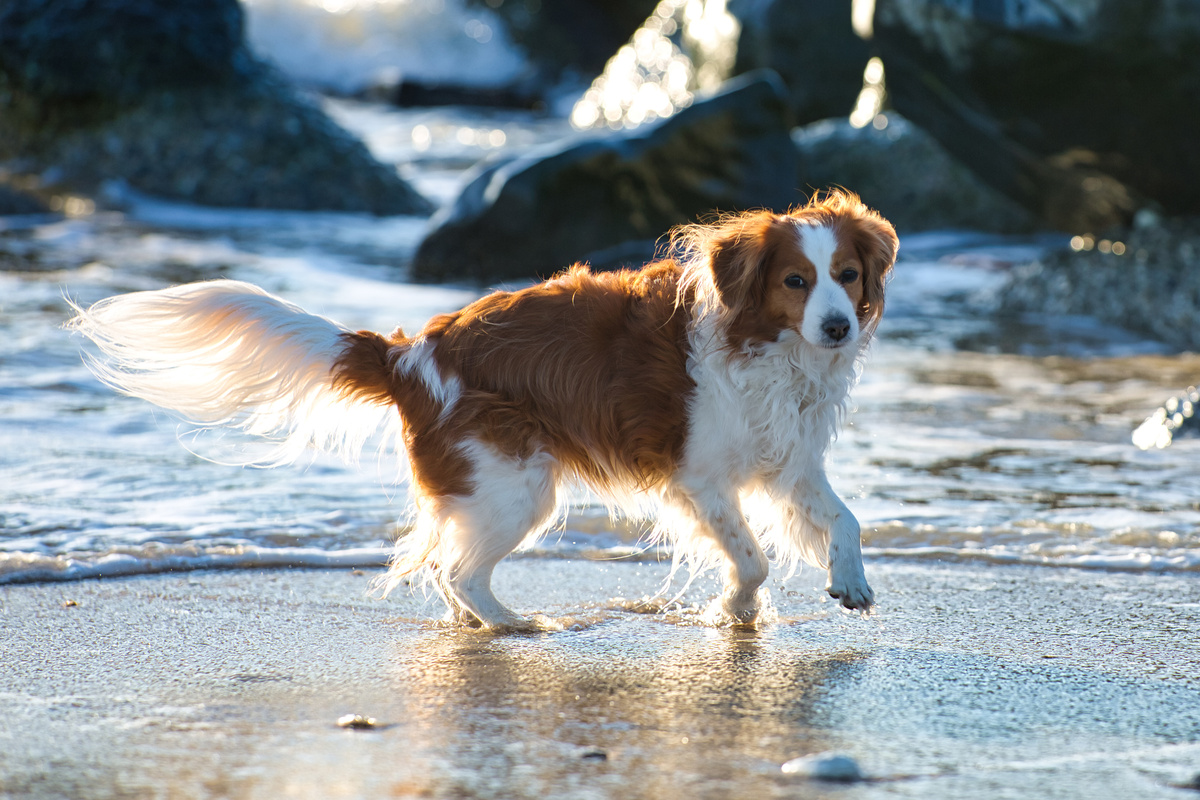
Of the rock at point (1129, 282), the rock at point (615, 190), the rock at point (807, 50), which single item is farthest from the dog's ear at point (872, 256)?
the rock at point (807, 50)

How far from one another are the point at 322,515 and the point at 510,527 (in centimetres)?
153

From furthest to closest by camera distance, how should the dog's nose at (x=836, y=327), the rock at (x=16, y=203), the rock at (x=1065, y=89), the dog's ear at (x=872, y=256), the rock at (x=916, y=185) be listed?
the rock at (x=916, y=185) → the rock at (x=16, y=203) → the rock at (x=1065, y=89) → the dog's ear at (x=872, y=256) → the dog's nose at (x=836, y=327)

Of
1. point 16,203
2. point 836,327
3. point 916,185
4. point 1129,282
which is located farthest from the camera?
point 916,185

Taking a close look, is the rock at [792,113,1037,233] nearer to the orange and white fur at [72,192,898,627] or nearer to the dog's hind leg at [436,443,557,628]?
the orange and white fur at [72,192,898,627]

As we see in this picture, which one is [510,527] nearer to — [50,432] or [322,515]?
[322,515]

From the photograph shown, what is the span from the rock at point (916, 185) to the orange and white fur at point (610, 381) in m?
9.67

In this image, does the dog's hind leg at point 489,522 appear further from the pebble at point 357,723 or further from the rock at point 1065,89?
the rock at point 1065,89

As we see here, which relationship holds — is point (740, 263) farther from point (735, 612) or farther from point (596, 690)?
point (596, 690)

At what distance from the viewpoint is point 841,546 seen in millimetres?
3738

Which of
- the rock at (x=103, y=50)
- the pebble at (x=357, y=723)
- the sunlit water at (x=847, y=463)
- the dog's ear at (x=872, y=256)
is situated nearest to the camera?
the pebble at (x=357, y=723)

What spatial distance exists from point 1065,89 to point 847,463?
454 centimetres

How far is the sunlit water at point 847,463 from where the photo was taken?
182 inches

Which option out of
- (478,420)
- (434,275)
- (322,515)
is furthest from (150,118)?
(478,420)

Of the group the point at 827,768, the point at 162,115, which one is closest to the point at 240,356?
the point at 827,768
